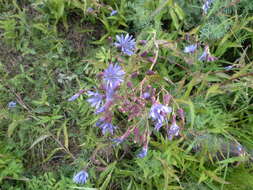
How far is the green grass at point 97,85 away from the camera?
184cm

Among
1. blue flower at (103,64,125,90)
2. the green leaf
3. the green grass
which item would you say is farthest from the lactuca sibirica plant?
the green leaf

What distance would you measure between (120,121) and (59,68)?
654mm

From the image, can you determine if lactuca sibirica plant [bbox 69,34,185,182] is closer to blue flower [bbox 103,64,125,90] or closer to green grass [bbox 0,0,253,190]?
blue flower [bbox 103,64,125,90]

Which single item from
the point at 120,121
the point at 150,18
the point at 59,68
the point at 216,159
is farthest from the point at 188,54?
the point at 59,68

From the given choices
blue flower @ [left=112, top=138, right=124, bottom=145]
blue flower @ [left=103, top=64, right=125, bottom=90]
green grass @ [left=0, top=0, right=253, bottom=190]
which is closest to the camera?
blue flower @ [left=103, top=64, right=125, bottom=90]

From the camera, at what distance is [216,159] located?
2004mm

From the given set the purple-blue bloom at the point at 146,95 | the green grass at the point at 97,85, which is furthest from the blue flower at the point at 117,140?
the purple-blue bloom at the point at 146,95

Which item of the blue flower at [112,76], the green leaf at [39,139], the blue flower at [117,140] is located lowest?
the green leaf at [39,139]

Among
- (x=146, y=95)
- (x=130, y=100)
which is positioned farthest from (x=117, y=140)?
(x=146, y=95)

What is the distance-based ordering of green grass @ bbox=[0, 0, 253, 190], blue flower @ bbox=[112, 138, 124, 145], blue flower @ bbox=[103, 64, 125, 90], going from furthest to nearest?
green grass @ bbox=[0, 0, 253, 190] < blue flower @ bbox=[112, 138, 124, 145] < blue flower @ bbox=[103, 64, 125, 90]

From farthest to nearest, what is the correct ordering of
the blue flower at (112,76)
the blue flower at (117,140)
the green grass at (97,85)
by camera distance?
the green grass at (97,85)
the blue flower at (117,140)
the blue flower at (112,76)

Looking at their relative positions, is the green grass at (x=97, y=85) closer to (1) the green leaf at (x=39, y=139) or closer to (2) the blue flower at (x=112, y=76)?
(1) the green leaf at (x=39, y=139)

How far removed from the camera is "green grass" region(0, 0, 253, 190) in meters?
1.84

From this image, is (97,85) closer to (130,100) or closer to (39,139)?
(130,100)
